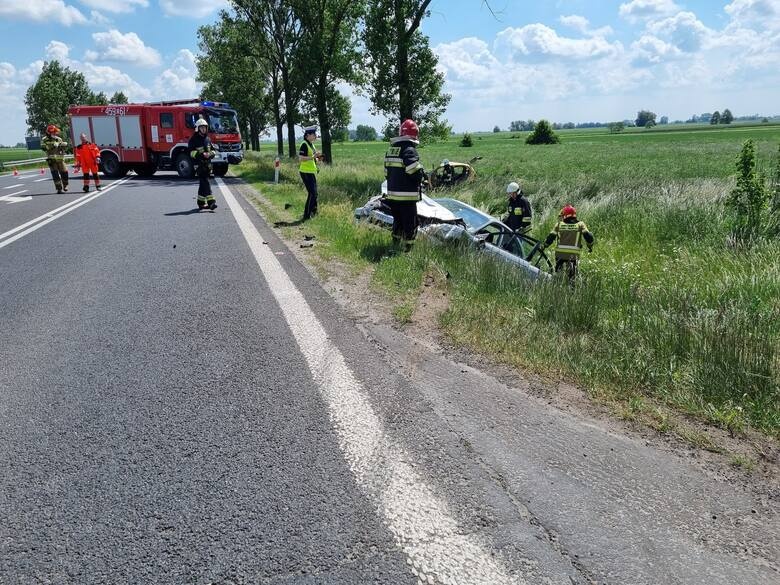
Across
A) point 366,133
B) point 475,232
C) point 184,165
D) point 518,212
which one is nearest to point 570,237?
point 475,232

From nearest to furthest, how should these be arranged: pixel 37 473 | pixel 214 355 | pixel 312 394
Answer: pixel 37 473 < pixel 312 394 < pixel 214 355

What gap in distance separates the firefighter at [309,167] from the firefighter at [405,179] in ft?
9.60

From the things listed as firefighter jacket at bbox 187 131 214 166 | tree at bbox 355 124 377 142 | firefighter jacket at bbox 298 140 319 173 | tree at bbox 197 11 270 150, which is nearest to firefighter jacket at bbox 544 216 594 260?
firefighter jacket at bbox 298 140 319 173

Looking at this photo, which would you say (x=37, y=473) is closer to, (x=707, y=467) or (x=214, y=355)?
(x=214, y=355)

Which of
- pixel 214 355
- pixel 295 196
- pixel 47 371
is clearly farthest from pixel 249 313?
pixel 295 196

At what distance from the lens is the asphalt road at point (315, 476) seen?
6.35ft

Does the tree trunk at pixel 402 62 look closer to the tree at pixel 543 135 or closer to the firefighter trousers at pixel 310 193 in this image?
the firefighter trousers at pixel 310 193

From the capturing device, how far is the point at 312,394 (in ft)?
10.5

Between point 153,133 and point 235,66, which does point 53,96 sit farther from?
point 153,133

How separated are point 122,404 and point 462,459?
6.51ft

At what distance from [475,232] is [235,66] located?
39953 mm

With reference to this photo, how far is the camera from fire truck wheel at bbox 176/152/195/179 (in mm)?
22281

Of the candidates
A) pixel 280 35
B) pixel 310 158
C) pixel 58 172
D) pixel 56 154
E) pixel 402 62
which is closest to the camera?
pixel 310 158

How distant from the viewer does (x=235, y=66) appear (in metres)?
41.8
